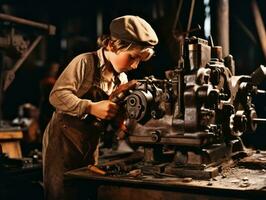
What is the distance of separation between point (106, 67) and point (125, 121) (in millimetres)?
487

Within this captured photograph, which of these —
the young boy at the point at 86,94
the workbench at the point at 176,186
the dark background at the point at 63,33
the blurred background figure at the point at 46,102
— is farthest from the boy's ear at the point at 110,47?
the dark background at the point at 63,33

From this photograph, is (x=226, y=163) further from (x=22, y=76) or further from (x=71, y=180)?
(x=22, y=76)

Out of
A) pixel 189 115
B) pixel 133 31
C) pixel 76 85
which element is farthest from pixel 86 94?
pixel 189 115

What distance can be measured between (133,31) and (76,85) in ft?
1.81

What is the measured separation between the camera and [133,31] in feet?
9.59

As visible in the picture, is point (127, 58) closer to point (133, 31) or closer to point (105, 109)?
point (133, 31)

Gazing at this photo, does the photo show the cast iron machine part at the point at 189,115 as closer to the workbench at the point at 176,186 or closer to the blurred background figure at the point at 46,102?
the workbench at the point at 176,186

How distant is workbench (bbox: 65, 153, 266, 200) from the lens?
2367 millimetres

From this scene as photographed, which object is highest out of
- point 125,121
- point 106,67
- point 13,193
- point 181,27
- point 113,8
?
point 113,8

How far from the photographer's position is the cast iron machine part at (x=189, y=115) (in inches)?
106

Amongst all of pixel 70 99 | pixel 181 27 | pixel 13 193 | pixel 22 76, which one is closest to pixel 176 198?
pixel 70 99

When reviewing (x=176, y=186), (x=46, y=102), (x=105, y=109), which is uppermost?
(x=46, y=102)

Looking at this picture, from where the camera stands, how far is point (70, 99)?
9.64ft

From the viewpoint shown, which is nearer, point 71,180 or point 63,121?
point 71,180
